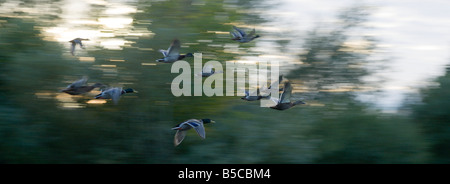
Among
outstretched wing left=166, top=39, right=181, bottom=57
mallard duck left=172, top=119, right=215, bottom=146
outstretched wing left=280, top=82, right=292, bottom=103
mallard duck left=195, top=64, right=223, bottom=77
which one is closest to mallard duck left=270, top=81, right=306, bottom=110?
outstretched wing left=280, top=82, right=292, bottom=103

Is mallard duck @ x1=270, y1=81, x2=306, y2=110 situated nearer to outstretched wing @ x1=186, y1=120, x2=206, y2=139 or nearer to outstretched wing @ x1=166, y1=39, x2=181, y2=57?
outstretched wing @ x1=186, y1=120, x2=206, y2=139

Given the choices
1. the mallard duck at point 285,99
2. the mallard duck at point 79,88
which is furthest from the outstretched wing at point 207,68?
the mallard duck at point 79,88

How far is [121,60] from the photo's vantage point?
8.07m

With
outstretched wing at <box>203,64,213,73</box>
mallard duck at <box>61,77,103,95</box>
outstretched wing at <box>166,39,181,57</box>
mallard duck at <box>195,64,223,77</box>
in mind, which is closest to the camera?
outstretched wing at <box>166,39,181,57</box>

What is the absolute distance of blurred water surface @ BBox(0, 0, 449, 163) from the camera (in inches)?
312

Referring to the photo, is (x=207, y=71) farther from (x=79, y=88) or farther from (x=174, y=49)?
(x=79, y=88)

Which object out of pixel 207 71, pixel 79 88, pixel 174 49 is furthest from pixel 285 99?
pixel 79 88

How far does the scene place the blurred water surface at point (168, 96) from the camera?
7930mm

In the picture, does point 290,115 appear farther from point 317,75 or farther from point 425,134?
point 425,134

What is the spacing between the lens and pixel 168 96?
8.06 metres

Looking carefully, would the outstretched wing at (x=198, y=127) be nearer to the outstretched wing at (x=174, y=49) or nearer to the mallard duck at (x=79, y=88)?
the outstretched wing at (x=174, y=49)
